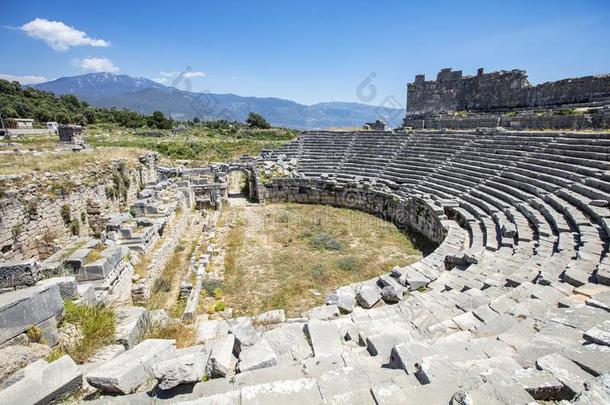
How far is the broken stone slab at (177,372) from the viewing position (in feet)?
9.68

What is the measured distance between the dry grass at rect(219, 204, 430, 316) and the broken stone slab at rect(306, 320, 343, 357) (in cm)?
381

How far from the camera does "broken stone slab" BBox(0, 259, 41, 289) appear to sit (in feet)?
15.9

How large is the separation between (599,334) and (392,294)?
4106mm

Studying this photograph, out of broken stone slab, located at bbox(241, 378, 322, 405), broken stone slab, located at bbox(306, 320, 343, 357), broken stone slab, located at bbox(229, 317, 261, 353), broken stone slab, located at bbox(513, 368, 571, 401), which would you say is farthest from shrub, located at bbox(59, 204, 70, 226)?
broken stone slab, located at bbox(513, 368, 571, 401)

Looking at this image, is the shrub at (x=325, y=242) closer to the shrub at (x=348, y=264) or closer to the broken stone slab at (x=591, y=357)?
the shrub at (x=348, y=264)

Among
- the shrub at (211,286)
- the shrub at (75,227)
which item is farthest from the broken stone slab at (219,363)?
the shrub at (75,227)

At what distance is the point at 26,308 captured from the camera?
3971 millimetres

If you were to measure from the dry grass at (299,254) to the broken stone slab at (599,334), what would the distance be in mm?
5988

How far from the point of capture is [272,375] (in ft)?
11.2

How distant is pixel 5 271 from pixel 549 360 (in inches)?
282

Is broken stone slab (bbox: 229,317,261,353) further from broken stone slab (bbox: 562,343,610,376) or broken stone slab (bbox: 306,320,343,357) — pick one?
broken stone slab (bbox: 562,343,610,376)

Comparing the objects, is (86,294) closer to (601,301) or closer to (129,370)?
(129,370)

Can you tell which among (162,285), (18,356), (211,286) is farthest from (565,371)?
(162,285)

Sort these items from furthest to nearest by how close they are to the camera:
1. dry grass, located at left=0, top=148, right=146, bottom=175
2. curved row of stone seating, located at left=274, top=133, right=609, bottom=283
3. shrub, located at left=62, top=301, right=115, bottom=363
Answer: dry grass, located at left=0, top=148, right=146, bottom=175 < curved row of stone seating, located at left=274, top=133, right=609, bottom=283 < shrub, located at left=62, top=301, right=115, bottom=363
